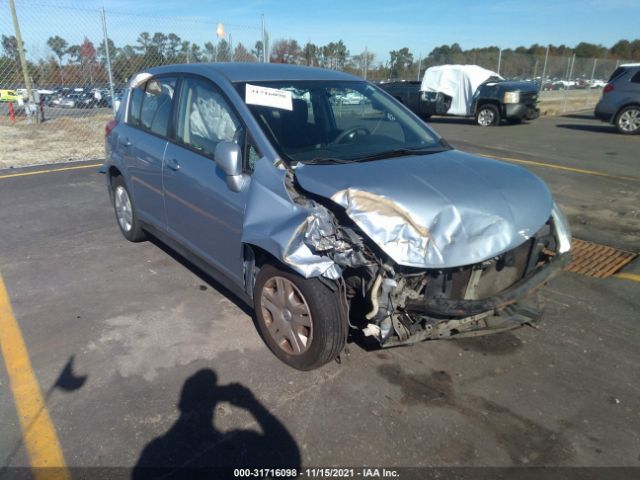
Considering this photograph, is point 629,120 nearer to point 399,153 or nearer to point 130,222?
point 399,153

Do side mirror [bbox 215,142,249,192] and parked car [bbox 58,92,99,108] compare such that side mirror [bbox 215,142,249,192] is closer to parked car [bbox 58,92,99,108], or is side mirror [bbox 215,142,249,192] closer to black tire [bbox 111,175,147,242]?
black tire [bbox 111,175,147,242]

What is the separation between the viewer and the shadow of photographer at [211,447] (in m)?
2.39

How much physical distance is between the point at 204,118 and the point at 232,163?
2.81 ft

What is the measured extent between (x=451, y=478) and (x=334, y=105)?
2.82 metres

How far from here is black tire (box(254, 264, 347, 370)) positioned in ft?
9.27

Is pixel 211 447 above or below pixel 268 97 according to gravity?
below

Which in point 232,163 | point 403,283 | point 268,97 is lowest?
point 403,283

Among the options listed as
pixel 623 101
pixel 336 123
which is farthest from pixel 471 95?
pixel 336 123

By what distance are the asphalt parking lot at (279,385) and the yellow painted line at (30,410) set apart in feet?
0.13

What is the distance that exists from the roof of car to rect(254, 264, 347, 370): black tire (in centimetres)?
155

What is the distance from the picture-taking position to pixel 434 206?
270cm

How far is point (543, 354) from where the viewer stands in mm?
3361

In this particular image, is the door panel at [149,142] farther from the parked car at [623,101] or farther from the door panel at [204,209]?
the parked car at [623,101]

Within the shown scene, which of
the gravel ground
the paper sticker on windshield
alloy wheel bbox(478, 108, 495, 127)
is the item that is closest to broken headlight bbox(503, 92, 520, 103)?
alloy wheel bbox(478, 108, 495, 127)
